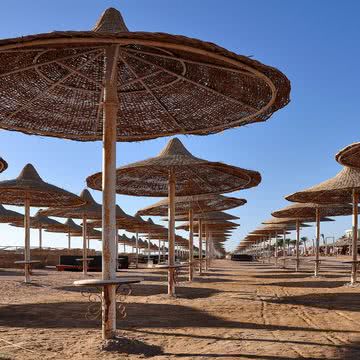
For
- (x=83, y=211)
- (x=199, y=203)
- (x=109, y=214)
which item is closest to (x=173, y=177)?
(x=109, y=214)

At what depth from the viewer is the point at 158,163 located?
976 cm

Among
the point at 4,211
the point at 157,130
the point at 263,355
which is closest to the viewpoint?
the point at 263,355

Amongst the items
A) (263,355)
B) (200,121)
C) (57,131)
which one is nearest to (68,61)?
(57,131)

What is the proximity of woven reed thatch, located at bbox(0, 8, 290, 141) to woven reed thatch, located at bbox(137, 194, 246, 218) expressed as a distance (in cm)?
824

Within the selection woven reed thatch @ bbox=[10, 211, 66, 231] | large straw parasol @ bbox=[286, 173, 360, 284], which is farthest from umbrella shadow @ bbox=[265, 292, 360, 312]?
woven reed thatch @ bbox=[10, 211, 66, 231]

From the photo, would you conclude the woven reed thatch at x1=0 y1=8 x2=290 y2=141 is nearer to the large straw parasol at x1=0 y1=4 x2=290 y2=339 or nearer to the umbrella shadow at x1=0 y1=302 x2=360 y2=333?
the large straw parasol at x1=0 y1=4 x2=290 y2=339

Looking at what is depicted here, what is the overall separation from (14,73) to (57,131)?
4.45 ft

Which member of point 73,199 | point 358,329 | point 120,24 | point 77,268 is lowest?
point 77,268

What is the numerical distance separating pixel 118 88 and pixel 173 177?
445 cm

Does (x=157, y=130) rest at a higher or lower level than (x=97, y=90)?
lower

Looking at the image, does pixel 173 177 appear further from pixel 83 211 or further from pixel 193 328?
pixel 83 211

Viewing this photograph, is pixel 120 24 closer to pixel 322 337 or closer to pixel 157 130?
pixel 157 130

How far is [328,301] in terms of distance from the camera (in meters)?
9.57

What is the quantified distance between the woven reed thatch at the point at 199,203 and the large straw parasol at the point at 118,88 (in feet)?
27.1
